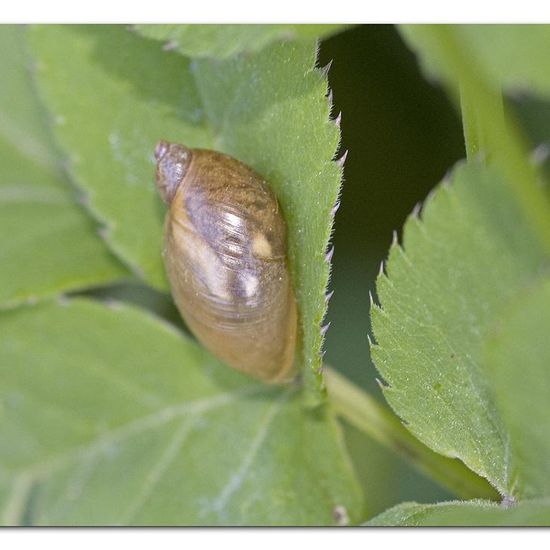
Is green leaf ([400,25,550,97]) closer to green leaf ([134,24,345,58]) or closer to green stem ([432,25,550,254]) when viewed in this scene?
green stem ([432,25,550,254])

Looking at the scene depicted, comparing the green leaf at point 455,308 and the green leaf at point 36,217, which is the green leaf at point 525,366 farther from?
the green leaf at point 36,217

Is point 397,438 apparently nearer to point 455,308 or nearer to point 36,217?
point 455,308

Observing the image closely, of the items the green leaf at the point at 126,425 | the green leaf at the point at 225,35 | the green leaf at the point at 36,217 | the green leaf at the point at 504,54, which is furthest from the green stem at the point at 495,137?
the green leaf at the point at 36,217

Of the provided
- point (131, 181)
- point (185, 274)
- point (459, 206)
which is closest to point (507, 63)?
point (459, 206)

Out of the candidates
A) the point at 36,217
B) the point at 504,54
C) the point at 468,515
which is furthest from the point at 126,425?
the point at 504,54

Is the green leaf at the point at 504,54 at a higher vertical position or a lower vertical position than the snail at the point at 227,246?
higher

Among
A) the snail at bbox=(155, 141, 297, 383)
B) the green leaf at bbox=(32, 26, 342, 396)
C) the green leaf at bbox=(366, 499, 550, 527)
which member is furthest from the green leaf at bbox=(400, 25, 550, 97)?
the green leaf at bbox=(366, 499, 550, 527)

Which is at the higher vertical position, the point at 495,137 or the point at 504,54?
the point at 504,54
